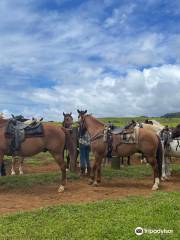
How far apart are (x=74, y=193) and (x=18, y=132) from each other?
2703 millimetres

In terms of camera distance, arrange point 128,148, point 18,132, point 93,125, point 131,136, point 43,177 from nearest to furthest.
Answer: point 18,132, point 131,136, point 128,148, point 43,177, point 93,125

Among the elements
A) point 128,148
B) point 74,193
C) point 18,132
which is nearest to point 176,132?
point 128,148

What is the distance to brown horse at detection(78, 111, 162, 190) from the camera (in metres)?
12.3

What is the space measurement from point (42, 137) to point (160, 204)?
203 inches

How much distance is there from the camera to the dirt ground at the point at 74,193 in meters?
9.85

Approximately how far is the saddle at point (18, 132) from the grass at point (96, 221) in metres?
3.93

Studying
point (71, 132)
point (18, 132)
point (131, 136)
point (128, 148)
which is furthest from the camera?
point (71, 132)

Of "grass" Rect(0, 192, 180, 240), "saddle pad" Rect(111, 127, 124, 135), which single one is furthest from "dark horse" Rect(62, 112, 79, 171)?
"grass" Rect(0, 192, 180, 240)

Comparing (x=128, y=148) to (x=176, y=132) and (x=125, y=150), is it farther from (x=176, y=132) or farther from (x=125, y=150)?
(x=176, y=132)

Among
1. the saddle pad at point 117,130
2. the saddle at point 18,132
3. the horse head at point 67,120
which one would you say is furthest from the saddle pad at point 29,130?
the horse head at point 67,120

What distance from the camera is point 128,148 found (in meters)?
12.5

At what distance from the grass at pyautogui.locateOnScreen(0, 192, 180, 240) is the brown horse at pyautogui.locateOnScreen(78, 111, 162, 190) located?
11.4 ft

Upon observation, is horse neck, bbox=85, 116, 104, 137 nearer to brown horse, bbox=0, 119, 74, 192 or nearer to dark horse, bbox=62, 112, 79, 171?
dark horse, bbox=62, 112, 79, 171

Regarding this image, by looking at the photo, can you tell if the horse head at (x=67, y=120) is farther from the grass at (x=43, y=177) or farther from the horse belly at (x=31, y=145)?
the horse belly at (x=31, y=145)
